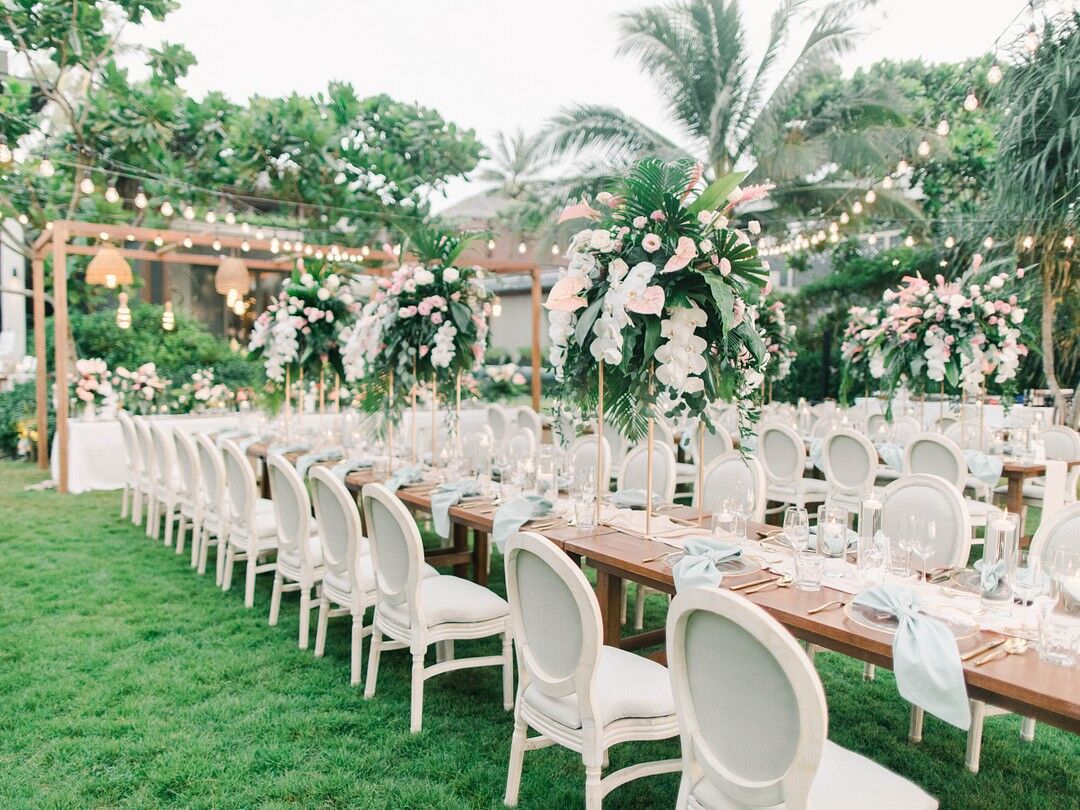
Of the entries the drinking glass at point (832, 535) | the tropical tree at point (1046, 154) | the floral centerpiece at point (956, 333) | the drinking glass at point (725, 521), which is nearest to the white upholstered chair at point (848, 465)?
the floral centerpiece at point (956, 333)

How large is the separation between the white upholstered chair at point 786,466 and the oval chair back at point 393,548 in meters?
3.61

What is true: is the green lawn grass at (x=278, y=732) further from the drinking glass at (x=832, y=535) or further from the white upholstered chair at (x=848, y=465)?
the white upholstered chair at (x=848, y=465)

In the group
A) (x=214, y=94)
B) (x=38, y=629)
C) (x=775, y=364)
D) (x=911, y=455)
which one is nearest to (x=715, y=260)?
(x=911, y=455)

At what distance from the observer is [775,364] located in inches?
315

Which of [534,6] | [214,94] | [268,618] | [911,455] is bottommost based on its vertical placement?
[268,618]

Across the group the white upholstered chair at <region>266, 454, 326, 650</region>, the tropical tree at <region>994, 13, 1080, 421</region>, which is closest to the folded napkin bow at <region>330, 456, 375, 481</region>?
the white upholstered chair at <region>266, 454, 326, 650</region>

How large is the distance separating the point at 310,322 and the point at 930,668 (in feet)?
16.4

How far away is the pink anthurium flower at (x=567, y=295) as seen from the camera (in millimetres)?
2975

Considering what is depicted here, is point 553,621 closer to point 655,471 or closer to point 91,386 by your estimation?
point 655,471

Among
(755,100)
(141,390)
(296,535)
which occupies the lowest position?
(296,535)

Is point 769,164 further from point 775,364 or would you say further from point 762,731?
point 762,731

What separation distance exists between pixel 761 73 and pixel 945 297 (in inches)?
232

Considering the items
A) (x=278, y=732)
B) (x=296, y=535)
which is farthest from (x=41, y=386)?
(x=278, y=732)

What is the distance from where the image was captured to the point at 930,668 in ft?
6.30
